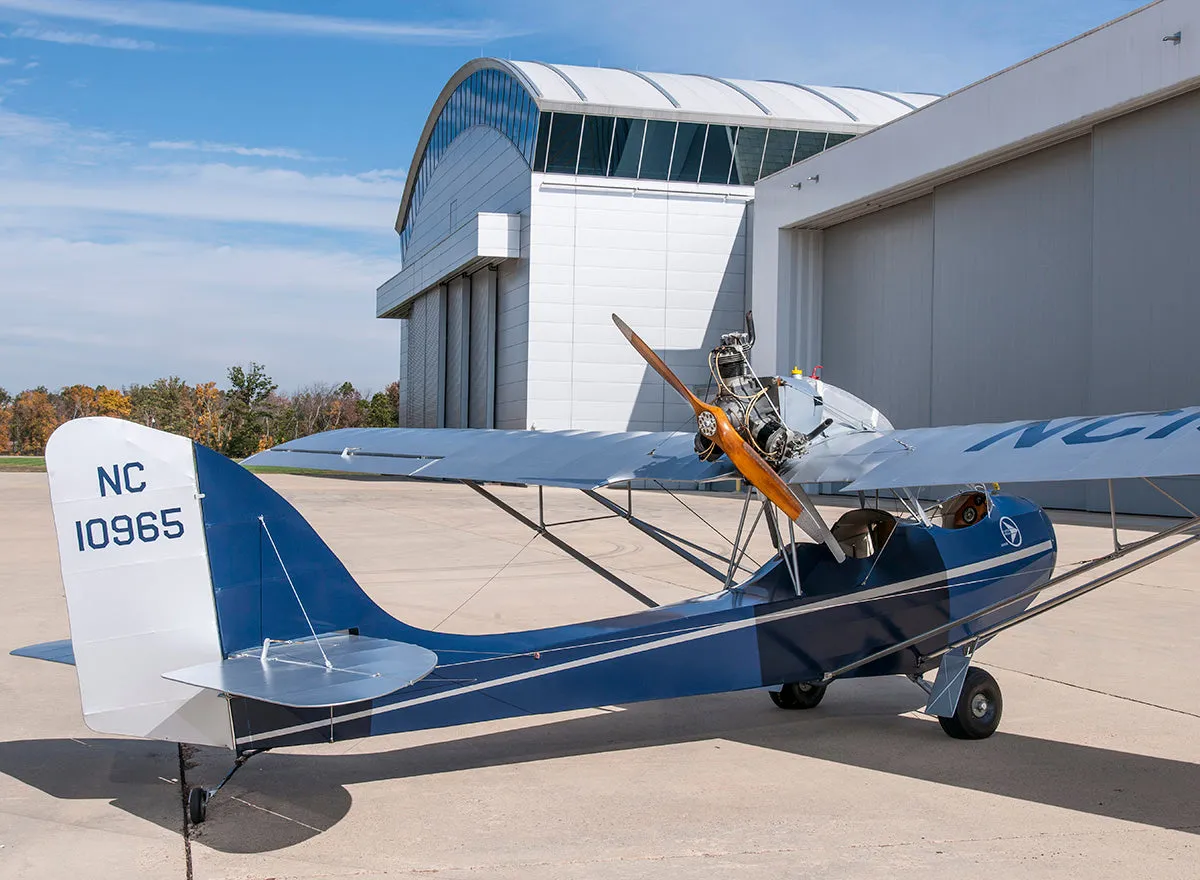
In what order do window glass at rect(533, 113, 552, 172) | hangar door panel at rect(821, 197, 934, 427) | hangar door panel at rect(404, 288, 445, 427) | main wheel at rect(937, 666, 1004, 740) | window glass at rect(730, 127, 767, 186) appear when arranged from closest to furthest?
main wheel at rect(937, 666, 1004, 740) → hangar door panel at rect(821, 197, 934, 427) → window glass at rect(533, 113, 552, 172) → window glass at rect(730, 127, 767, 186) → hangar door panel at rect(404, 288, 445, 427)

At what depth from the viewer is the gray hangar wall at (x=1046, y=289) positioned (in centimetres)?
2472

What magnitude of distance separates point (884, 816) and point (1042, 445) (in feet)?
7.28

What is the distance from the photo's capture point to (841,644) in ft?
23.9

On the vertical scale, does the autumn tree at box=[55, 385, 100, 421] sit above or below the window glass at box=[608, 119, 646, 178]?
below

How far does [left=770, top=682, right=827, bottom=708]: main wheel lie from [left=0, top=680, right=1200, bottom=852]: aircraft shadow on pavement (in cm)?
10

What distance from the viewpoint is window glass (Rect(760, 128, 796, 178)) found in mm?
43562

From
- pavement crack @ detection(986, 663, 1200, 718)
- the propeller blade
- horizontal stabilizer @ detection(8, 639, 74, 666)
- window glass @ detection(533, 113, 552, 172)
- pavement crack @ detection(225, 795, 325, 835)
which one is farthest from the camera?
window glass @ detection(533, 113, 552, 172)

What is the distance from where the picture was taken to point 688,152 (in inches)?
1705

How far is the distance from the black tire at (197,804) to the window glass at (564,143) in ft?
129

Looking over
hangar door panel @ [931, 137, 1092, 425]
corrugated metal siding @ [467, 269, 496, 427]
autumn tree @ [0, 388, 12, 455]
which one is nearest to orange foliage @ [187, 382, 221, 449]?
autumn tree @ [0, 388, 12, 455]

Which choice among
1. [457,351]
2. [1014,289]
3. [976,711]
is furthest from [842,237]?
[976,711]

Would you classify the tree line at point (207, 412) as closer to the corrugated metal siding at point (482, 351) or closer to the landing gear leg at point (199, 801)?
the corrugated metal siding at point (482, 351)

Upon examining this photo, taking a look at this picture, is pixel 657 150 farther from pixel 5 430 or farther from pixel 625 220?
pixel 5 430

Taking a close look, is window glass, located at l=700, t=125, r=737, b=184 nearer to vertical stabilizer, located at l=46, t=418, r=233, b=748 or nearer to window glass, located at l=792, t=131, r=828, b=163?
window glass, located at l=792, t=131, r=828, b=163
